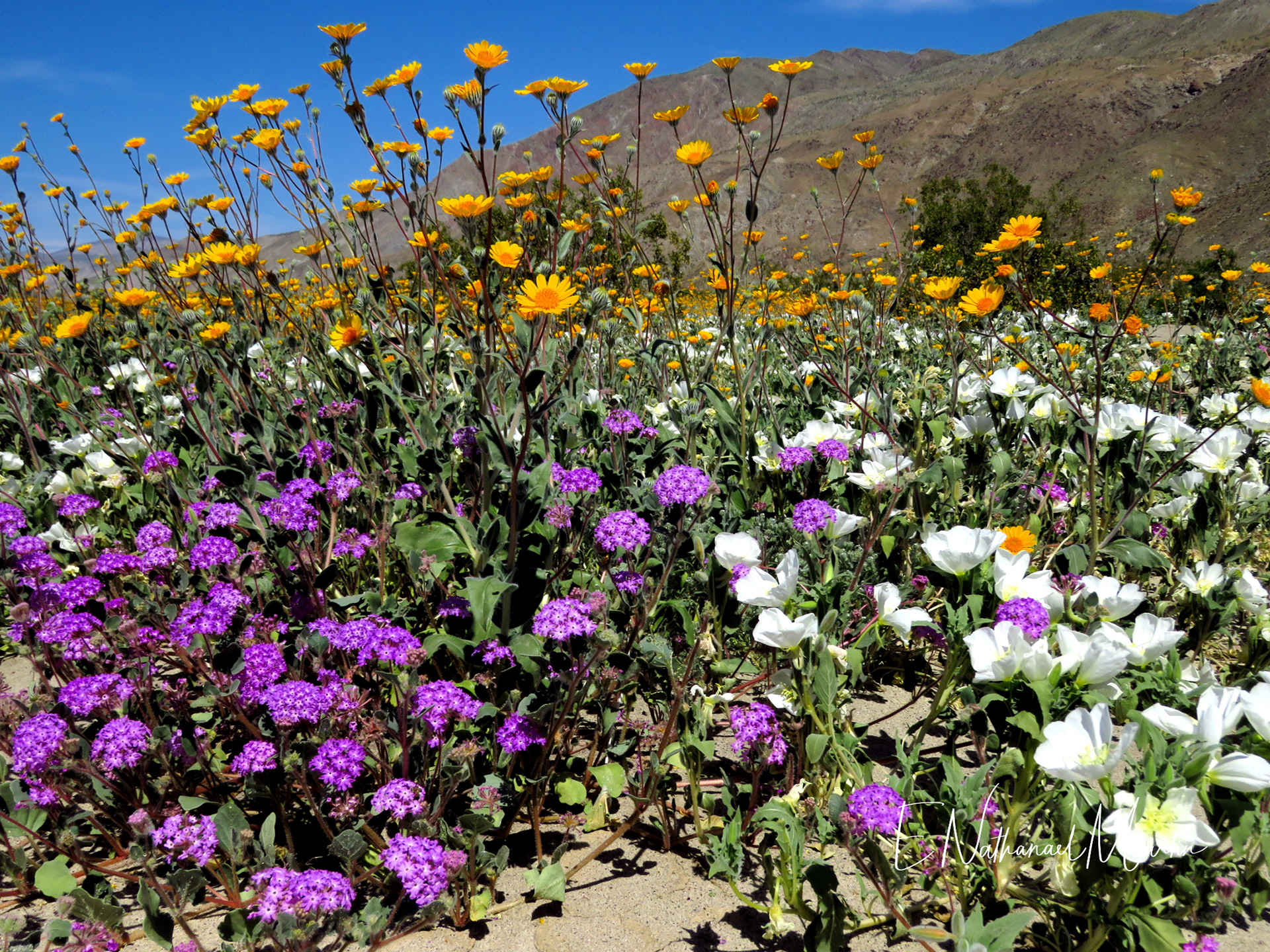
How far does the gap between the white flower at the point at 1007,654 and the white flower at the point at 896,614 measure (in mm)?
198

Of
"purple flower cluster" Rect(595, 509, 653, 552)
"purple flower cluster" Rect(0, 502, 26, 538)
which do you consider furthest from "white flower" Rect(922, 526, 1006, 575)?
"purple flower cluster" Rect(0, 502, 26, 538)

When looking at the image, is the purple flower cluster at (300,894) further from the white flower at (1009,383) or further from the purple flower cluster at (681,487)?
the white flower at (1009,383)

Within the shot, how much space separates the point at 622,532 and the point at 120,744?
3.87 feet

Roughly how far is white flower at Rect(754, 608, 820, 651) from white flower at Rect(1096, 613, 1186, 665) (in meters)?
0.58

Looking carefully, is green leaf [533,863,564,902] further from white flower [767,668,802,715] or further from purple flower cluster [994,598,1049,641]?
purple flower cluster [994,598,1049,641]

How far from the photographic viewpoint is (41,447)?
3744mm

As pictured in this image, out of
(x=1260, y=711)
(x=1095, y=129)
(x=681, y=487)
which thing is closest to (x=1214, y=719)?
(x=1260, y=711)

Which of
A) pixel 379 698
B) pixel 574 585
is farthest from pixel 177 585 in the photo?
pixel 574 585

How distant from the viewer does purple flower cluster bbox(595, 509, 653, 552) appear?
1733 millimetres

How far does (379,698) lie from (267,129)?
7.92ft

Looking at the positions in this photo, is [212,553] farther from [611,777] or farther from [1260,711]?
[1260,711]

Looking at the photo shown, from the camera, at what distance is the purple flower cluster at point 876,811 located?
1.22 m

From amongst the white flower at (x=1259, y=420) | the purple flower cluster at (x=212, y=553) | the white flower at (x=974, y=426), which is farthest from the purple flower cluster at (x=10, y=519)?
the white flower at (x=1259, y=420)

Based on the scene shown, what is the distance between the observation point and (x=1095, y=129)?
57188 millimetres
